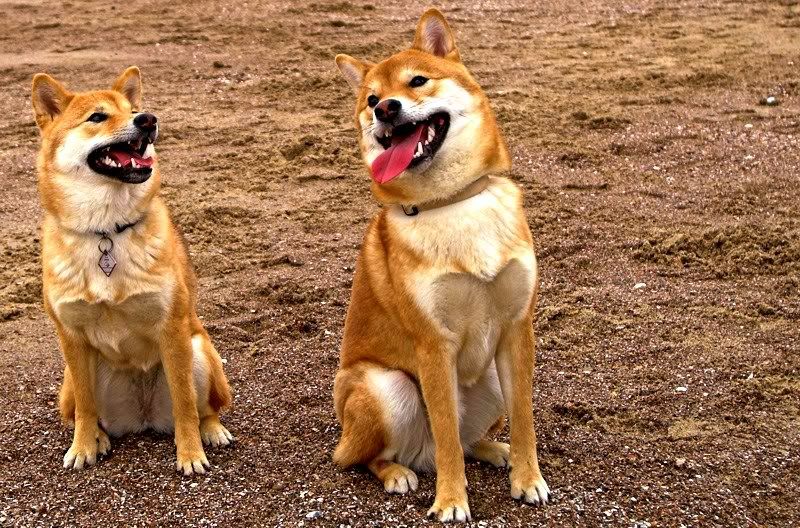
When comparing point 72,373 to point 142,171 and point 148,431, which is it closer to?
point 148,431

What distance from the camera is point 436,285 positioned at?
388cm

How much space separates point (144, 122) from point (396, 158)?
1.22 meters

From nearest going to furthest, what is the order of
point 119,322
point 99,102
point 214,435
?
point 119,322, point 99,102, point 214,435

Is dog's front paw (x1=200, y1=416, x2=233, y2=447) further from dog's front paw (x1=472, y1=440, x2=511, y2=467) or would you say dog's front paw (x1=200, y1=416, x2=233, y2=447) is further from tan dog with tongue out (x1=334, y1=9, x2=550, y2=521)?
dog's front paw (x1=472, y1=440, x2=511, y2=467)

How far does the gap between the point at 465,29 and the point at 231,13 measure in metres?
2.83

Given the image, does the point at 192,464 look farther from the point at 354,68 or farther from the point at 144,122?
the point at 354,68

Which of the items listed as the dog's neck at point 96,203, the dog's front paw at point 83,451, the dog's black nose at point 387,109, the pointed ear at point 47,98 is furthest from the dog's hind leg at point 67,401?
the dog's black nose at point 387,109

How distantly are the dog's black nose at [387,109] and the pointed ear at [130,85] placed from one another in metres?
1.51

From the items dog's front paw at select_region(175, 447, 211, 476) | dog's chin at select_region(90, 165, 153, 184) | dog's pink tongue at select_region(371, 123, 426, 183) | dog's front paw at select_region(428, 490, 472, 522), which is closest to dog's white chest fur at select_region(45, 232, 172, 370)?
dog's chin at select_region(90, 165, 153, 184)

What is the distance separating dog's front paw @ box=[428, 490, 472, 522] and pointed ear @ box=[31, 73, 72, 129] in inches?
96.6

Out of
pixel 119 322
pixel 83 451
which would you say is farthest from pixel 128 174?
pixel 83 451

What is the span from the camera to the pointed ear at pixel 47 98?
4.66 meters

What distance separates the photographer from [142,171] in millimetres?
4434

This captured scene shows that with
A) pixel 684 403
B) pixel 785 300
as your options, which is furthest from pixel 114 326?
pixel 785 300
